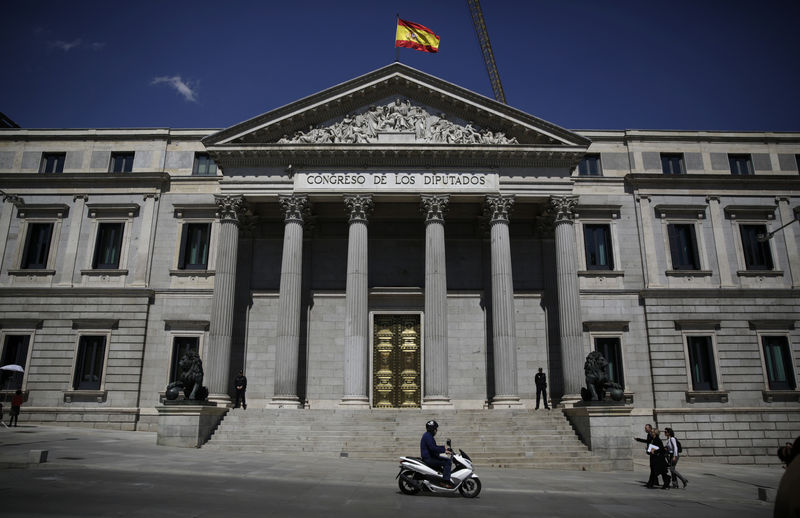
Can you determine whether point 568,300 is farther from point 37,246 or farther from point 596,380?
point 37,246

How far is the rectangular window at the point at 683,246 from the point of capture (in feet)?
114

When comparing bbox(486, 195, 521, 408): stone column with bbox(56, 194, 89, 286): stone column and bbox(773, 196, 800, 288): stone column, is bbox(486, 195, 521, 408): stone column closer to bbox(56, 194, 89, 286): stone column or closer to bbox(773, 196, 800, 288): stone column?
bbox(773, 196, 800, 288): stone column

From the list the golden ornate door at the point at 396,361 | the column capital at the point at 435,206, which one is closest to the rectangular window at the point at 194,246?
the golden ornate door at the point at 396,361

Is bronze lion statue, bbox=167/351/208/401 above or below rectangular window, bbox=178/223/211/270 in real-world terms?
below

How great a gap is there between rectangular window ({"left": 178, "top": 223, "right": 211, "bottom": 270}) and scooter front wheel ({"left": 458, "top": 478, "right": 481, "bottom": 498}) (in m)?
25.0

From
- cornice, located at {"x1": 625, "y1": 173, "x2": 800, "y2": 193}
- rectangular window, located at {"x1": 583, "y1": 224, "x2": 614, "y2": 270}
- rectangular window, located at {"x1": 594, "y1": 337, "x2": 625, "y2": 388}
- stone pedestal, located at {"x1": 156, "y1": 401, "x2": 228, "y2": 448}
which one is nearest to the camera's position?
stone pedestal, located at {"x1": 156, "y1": 401, "x2": 228, "y2": 448}

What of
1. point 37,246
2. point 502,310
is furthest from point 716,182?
point 37,246

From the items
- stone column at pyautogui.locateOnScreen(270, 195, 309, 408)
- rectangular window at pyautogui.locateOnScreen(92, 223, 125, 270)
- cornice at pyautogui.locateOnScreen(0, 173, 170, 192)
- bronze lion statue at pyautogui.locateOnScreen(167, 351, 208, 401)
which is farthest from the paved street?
cornice at pyautogui.locateOnScreen(0, 173, 170, 192)

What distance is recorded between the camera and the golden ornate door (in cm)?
3219

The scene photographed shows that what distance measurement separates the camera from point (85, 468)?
15258mm

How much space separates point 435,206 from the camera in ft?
99.9

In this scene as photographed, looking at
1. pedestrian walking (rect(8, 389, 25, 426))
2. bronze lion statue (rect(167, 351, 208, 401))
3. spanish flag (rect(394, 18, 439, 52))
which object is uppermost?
spanish flag (rect(394, 18, 439, 52))

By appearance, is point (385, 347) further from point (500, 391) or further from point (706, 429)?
point (706, 429)

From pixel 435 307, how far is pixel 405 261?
650 centimetres
